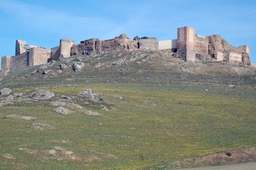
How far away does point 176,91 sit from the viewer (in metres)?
50.6

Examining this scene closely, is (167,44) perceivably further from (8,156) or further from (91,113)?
(8,156)

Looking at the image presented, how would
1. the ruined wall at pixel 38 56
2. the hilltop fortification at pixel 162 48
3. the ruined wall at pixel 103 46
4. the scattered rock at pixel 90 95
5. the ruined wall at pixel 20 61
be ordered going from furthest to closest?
the ruined wall at pixel 20 61 → the ruined wall at pixel 38 56 → the ruined wall at pixel 103 46 → the hilltop fortification at pixel 162 48 → the scattered rock at pixel 90 95

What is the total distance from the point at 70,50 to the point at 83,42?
102 inches

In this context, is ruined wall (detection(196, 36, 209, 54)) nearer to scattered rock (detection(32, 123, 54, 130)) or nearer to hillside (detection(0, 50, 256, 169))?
hillside (detection(0, 50, 256, 169))

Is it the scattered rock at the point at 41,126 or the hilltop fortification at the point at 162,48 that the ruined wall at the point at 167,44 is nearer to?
the hilltop fortification at the point at 162,48


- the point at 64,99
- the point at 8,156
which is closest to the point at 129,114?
the point at 64,99

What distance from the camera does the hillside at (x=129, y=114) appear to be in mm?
25516

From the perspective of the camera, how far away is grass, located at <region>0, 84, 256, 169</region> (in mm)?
25108

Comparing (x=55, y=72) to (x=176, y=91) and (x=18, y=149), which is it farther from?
(x=18, y=149)

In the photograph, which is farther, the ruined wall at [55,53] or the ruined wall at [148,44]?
the ruined wall at [55,53]

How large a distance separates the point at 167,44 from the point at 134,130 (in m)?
32.6

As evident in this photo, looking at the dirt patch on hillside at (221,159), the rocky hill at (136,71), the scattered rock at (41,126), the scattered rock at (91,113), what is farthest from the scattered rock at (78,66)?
the dirt patch on hillside at (221,159)

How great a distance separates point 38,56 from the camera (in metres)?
70.8

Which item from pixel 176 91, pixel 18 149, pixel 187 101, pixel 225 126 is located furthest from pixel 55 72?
pixel 18 149
